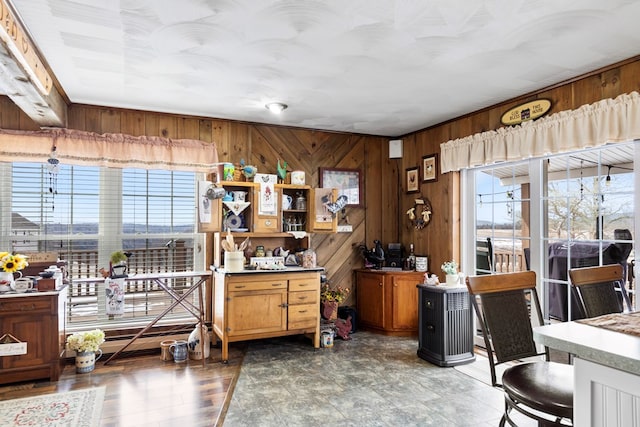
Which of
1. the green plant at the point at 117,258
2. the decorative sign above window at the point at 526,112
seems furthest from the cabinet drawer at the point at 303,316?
the decorative sign above window at the point at 526,112

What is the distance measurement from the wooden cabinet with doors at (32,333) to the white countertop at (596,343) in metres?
3.53

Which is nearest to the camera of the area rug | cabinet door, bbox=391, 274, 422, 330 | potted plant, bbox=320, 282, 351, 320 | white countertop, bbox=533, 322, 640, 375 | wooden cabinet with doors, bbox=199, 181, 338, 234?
white countertop, bbox=533, 322, 640, 375

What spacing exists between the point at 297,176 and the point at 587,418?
3667mm

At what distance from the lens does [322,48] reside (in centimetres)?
266

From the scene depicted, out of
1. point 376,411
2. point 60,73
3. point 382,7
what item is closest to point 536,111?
point 382,7

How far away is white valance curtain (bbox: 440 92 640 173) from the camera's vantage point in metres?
2.81

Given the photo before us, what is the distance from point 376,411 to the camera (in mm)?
2686

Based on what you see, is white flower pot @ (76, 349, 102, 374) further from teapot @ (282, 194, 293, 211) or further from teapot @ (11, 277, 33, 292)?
teapot @ (282, 194, 293, 211)

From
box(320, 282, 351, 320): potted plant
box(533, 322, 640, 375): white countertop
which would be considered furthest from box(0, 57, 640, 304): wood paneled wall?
box(533, 322, 640, 375): white countertop

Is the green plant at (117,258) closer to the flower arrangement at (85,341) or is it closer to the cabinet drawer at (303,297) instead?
the flower arrangement at (85,341)

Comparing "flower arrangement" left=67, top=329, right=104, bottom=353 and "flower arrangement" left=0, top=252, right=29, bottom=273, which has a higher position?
"flower arrangement" left=0, top=252, right=29, bottom=273

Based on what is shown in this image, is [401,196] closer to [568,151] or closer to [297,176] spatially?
[297,176]

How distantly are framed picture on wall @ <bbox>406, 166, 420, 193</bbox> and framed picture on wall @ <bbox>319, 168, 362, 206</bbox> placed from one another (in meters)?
0.64

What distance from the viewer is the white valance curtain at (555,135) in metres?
2.81
